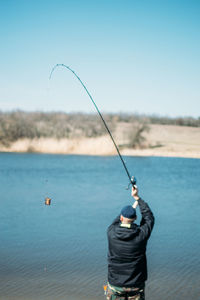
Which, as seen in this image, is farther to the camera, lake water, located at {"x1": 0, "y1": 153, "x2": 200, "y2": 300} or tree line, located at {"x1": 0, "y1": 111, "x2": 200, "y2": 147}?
tree line, located at {"x1": 0, "y1": 111, "x2": 200, "y2": 147}

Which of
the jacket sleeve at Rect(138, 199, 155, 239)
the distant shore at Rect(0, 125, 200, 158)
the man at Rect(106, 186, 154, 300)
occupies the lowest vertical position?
the distant shore at Rect(0, 125, 200, 158)

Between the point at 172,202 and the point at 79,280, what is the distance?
7076 mm

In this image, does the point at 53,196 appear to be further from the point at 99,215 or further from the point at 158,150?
the point at 158,150

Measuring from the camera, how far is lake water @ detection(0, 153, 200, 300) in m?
5.16

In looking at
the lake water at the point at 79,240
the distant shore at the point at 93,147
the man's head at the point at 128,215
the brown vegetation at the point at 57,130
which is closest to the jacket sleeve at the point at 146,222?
the man's head at the point at 128,215

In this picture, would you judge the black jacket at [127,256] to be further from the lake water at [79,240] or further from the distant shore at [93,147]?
the distant shore at [93,147]

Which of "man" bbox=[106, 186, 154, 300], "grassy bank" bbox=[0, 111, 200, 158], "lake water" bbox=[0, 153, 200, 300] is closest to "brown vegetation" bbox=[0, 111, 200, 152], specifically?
"grassy bank" bbox=[0, 111, 200, 158]

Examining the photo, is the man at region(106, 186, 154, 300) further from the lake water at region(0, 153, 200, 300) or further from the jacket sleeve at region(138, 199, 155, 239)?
the lake water at region(0, 153, 200, 300)

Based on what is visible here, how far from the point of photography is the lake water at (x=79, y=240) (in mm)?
5156

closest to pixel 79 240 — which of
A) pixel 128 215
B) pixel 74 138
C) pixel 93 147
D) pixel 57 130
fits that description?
pixel 128 215

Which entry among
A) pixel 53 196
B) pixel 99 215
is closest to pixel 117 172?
pixel 53 196

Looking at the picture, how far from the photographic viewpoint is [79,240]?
752cm

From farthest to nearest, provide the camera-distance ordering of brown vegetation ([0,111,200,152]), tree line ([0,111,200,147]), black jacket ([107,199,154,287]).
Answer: tree line ([0,111,200,147])
brown vegetation ([0,111,200,152])
black jacket ([107,199,154,287])

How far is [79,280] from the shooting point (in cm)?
539
